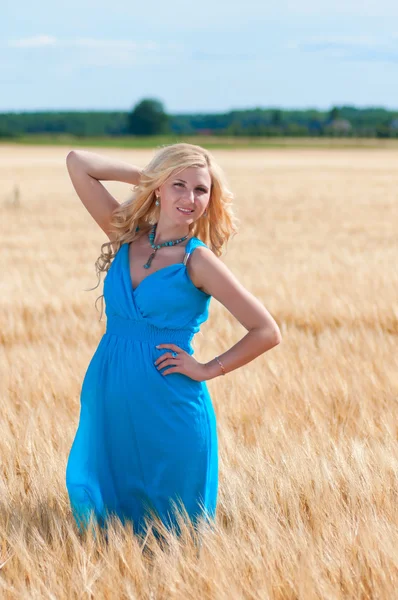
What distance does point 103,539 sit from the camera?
2152 mm

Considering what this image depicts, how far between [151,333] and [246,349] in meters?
0.26

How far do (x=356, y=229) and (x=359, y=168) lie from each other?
22805 mm

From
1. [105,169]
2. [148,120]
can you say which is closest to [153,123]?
[148,120]

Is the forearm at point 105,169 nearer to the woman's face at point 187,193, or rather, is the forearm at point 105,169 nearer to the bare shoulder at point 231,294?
the woman's face at point 187,193

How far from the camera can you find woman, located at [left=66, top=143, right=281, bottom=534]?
2.21 meters

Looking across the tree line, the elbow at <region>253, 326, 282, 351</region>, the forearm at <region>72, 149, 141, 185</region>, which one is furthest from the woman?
the tree line

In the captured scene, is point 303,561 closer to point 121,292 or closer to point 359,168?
point 121,292

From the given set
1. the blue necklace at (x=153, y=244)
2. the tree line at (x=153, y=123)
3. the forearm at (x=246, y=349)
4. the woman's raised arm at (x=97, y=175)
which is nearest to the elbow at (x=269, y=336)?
the forearm at (x=246, y=349)

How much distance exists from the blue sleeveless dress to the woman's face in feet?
0.23

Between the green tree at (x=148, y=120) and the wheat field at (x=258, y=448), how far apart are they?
95.3 metres

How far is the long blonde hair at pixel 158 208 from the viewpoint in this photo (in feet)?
7.45

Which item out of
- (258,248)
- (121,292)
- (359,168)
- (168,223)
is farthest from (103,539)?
(359,168)

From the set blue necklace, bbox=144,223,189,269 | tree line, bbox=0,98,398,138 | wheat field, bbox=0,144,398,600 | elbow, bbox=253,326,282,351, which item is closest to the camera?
wheat field, bbox=0,144,398,600

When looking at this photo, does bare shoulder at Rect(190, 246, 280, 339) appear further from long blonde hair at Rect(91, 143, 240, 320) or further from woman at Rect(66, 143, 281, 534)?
long blonde hair at Rect(91, 143, 240, 320)
